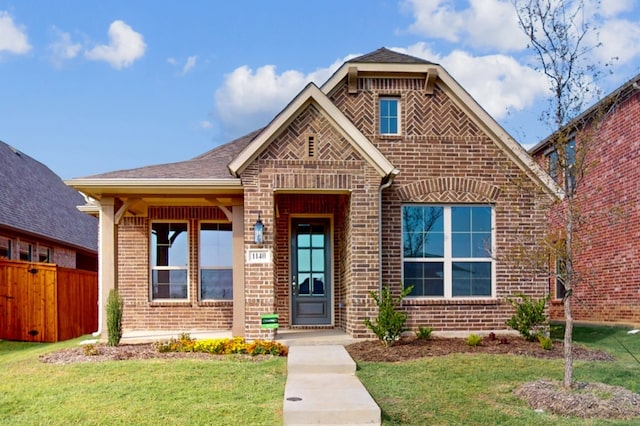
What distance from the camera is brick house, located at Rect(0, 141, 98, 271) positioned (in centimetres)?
Result: 1869

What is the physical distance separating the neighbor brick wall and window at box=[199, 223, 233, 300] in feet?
0.54

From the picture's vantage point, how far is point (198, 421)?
594 cm

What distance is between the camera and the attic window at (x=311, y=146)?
1084cm

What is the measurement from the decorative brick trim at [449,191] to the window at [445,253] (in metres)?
0.19

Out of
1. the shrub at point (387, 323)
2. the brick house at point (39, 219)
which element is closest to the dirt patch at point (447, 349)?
the shrub at point (387, 323)

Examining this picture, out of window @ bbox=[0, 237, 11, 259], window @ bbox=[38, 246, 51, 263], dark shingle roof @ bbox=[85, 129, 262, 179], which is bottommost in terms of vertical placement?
window @ bbox=[38, 246, 51, 263]

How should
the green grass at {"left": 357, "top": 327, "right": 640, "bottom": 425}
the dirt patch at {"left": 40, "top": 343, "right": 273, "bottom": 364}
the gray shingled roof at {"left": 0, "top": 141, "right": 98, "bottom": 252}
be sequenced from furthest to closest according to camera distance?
1. the gray shingled roof at {"left": 0, "top": 141, "right": 98, "bottom": 252}
2. the dirt patch at {"left": 40, "top": 343, "right": 273, "bottom": 364}
3. the green grass at {"left": 357, "top": 327, "right": 640, "bottom": 425}

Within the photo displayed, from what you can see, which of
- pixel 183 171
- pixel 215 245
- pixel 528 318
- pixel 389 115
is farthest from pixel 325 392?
pixel 215 245

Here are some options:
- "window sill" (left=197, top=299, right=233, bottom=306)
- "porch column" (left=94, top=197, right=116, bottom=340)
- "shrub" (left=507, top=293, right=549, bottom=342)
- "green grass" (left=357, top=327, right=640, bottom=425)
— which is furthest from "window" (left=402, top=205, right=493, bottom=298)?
"porch column" (left=94, top=197, right=116, bottom=340)

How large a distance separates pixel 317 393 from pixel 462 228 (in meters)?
5.74

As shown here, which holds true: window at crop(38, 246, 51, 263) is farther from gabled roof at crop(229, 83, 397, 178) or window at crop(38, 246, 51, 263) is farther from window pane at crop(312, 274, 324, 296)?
gabled roof at crop(229, 83, 397, 178)

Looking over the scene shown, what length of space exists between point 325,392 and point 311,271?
599 cm

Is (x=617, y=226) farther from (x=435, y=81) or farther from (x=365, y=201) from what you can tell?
(x=365, y=201)

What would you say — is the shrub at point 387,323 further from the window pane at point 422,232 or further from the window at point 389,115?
the window at point 389,115
